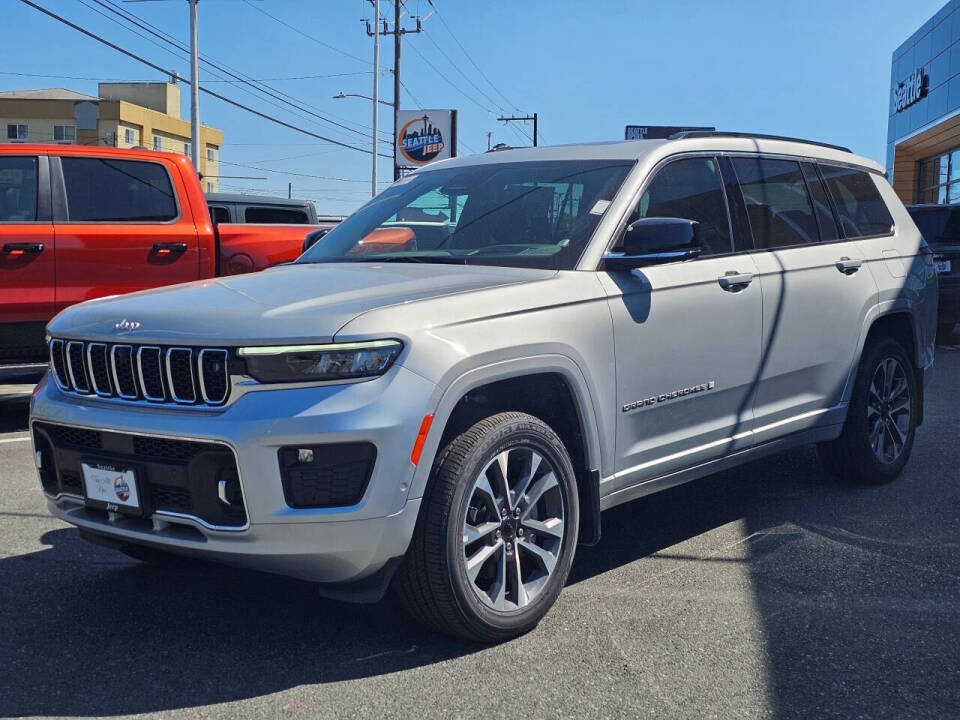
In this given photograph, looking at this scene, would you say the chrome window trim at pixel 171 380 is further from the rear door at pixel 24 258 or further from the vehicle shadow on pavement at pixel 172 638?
the rear door at pixel 24 258

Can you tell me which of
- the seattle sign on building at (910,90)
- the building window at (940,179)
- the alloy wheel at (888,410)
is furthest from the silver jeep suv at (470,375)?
the building window at (940,179)

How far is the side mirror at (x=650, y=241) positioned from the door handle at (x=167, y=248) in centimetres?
492

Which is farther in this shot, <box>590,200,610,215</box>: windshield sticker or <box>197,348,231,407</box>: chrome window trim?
<box>590,200,610,215</box>: windshield sticker

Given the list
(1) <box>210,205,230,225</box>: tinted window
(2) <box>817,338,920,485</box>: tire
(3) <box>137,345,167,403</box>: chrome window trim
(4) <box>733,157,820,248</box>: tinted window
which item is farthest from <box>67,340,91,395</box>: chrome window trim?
(1) <box>210,205,230,225</box>: tinted window

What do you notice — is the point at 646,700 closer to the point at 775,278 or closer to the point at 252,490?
the point at 252,490

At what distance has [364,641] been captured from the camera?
393 centimetres

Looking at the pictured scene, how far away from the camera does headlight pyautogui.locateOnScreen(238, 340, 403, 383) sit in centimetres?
343

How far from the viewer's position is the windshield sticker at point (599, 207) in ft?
14.9

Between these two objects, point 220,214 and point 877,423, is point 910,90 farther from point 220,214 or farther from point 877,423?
point 877,423

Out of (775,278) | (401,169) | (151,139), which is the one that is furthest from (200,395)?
(151,139)

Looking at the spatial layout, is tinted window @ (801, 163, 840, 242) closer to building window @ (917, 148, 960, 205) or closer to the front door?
the front door

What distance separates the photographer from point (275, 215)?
12664mm

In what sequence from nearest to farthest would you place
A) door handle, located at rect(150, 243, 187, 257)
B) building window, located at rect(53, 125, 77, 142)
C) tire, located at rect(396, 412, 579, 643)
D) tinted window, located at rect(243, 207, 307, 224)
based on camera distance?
tire, located at rect(396, 412, 579, 643), door handle, located at rect(150, 243, 187, 257), tinted window, located at rect(243, 207, 307, 224), building window, located at rect(53, 125, 77, 142)

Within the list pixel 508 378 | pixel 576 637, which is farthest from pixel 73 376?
pixel 576 637
